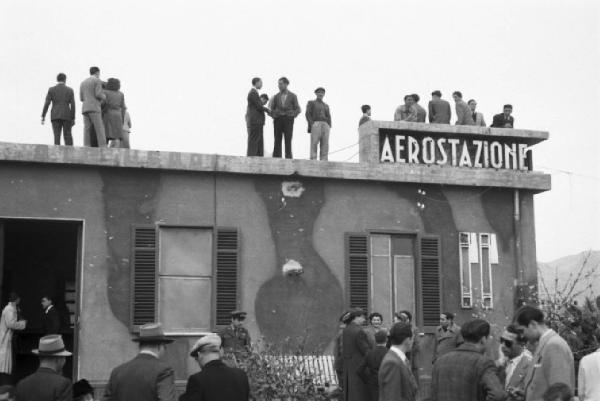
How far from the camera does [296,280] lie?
17250 millimetres

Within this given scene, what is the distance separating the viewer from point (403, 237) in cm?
1800

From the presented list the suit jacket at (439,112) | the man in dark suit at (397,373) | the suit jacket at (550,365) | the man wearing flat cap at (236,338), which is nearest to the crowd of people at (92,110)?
the man wearing flat cap at (236,338)

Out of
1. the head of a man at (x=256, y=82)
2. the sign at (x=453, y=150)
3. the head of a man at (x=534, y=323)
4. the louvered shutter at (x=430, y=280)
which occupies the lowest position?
the head of a man at (x=534, y=323)

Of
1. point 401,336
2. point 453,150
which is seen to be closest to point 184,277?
point 453,150

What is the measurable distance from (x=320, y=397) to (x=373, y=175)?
5.28m

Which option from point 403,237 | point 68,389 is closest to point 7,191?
point 403,237

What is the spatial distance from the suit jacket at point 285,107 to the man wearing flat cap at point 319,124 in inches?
18.6

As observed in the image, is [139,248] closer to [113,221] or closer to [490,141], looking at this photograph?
→ [113,221]

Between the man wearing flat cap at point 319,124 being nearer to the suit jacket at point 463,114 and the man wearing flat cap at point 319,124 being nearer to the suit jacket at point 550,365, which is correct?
the suit jacket at point 463,114

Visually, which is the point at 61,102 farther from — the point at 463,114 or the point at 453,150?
the point at 463,114

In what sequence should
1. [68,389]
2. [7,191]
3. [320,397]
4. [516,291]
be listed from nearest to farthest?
[68,389], [320,397], [7,191], [516,291]

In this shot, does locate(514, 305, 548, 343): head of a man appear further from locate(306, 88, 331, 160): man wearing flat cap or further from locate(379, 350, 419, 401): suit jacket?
locate(306, 88, 331, 160): man wearing flat cap

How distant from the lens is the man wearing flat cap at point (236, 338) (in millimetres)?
14211

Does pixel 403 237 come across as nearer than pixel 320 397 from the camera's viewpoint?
No
